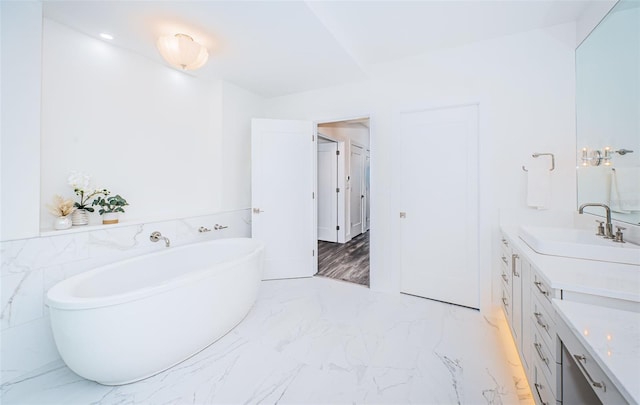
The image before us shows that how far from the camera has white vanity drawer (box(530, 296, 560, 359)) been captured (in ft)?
3.47

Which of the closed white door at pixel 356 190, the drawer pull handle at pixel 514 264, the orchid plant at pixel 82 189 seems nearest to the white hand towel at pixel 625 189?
the drawer pull handle at pixel 514 264

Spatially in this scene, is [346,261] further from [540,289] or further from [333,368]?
[540,289]

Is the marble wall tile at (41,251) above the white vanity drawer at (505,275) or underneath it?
above

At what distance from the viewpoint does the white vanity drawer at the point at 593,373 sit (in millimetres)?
653

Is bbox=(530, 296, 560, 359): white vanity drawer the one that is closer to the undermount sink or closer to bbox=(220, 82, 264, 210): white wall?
the undermount sink

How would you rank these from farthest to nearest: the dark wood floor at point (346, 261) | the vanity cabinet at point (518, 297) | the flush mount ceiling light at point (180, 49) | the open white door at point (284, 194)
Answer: the dark wood floor at point (346, 261) < the open white door at point (284, 194) < the flush mount ceiling light at point (180, 49) < the vanity cabinet at point (518, 297)

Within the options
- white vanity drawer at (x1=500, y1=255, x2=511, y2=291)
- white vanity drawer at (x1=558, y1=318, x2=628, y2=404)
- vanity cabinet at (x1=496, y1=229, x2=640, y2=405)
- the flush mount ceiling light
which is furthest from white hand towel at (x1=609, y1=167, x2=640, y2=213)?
the flush mount ceiling light

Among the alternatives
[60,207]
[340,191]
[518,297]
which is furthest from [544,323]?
[340,191]

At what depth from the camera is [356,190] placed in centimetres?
575

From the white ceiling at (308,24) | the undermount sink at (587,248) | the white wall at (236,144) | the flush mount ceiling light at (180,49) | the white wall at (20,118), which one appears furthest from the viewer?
the white wall at (236,144)

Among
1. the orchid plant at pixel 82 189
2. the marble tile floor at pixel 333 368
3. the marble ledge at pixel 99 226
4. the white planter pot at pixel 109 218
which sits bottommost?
the marble tile floor at pixel 333 368

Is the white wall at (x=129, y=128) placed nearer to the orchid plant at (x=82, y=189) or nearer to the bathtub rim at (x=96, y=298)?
the orchid plant at (x=82, y=189)

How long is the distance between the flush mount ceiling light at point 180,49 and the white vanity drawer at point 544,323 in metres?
2.64

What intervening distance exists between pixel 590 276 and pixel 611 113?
126cm
